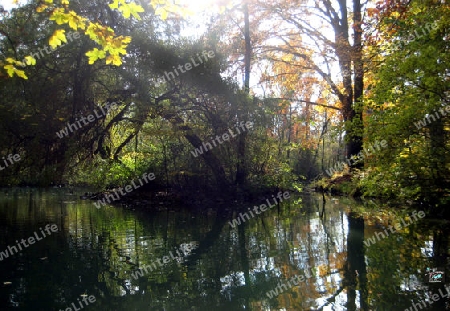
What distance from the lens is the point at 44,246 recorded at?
7863 mm

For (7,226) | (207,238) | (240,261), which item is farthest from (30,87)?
(240,261)

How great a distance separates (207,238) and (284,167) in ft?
31.2

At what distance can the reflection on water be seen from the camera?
15.0 feet

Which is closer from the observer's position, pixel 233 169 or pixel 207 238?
pixel 207 238

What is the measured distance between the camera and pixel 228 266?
20.5 feet

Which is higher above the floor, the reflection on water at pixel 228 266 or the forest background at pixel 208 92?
the forest background at pixel 208 92

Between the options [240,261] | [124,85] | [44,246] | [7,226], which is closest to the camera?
[240,261]

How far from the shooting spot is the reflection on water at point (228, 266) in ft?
15.0

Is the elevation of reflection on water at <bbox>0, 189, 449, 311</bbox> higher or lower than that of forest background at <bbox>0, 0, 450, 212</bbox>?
lower

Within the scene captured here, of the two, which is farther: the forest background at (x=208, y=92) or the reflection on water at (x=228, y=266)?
the forest background at (x=208, y=92)

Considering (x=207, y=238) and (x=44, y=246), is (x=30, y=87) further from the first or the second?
(x=207, y=238)

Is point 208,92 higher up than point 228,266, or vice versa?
point 208,92

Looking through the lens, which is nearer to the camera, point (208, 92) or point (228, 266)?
point (228, 266)

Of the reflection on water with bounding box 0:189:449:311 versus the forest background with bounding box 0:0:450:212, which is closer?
the reflection on water with bounding box 0:189:449:311
